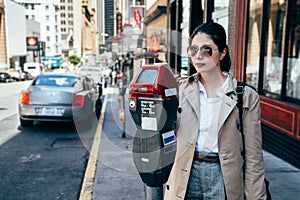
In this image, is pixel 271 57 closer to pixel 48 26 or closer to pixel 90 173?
pixel 90 173

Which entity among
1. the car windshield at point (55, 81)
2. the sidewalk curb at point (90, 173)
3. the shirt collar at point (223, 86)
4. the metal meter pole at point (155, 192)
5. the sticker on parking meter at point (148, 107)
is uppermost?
the shirt collar at point (223, 86)

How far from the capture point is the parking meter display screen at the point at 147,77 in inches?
70.2

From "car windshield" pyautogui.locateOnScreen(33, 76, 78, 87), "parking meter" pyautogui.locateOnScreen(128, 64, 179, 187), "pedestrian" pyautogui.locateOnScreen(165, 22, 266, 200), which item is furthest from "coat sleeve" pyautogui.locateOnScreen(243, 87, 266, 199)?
"car windshield" pyautogui.locateOnScreen(33, 76, 78, 87)

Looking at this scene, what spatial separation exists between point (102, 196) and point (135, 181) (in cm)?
62

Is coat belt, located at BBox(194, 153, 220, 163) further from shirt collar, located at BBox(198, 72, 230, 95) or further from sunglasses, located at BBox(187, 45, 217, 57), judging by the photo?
sunglasses, located at BBox(187, 45, 217, 57)

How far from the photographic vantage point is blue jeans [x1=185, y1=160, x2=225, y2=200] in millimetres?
1989

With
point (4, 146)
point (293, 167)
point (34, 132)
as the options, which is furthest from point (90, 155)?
point (293, 167)

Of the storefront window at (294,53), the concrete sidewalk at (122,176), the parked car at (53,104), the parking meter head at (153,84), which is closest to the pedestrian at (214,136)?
the parking meter head at (153,84)

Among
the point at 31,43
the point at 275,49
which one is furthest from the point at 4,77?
the point at 275,49

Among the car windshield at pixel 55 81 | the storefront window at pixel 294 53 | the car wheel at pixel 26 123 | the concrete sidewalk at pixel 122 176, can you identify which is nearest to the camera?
the concrete sidewalk at pixel 122 176

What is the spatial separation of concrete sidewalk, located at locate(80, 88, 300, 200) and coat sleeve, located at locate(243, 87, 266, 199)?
58.4 inches

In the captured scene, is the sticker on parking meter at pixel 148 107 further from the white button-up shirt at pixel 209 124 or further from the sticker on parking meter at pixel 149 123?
the white button-up shirt at pixel 209 124

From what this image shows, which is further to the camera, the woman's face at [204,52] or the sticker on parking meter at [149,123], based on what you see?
the woman's face at [204,52]

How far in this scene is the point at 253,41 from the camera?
22.3 feet
